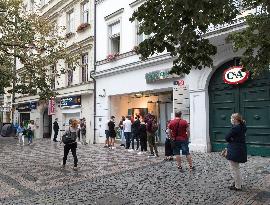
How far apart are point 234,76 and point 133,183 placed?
7.67m

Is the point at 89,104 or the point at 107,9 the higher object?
the point at 107,9

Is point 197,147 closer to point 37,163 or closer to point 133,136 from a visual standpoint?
point 133,136

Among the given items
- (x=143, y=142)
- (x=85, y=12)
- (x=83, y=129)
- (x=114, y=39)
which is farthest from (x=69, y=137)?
(x=85, y=12)

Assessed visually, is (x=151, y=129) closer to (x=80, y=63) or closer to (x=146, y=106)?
(x=146, y=106)

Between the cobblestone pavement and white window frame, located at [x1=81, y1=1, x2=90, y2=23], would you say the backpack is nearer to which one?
the cobblestone pavement

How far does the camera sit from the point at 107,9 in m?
23.6

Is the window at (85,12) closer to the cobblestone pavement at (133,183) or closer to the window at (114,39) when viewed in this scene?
the window at (114,39)

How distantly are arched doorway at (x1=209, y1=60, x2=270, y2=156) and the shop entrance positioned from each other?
3.92 m

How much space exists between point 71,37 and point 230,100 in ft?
51.9

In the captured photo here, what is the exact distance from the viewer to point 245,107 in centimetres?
1498

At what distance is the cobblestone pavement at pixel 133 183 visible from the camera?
7.85m

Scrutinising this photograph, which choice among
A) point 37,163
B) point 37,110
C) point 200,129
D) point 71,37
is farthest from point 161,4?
point 37,110

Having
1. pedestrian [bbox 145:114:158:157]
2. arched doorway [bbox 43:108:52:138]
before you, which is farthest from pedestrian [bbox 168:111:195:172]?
arched doorway [bbox 43:108:52:138]

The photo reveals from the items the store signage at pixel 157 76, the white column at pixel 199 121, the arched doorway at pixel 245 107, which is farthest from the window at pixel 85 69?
the arched doorway at pixel 245 107
